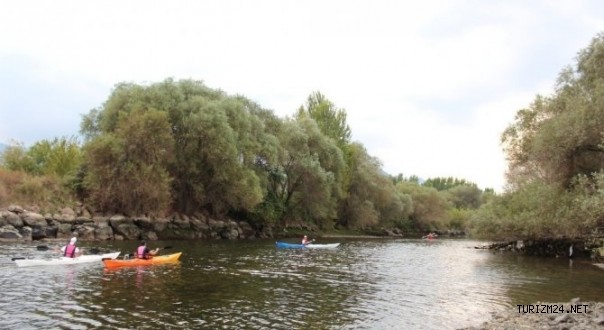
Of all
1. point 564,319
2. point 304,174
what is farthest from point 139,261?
point 304,174

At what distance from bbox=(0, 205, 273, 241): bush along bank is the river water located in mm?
8921

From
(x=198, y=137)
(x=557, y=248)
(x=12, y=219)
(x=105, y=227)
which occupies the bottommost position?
(x=105, y=227)

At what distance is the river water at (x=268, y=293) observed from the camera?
1515 centimetres

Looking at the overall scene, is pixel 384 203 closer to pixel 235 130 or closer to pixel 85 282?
pixel 235 130

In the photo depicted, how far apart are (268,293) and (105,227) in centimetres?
3144

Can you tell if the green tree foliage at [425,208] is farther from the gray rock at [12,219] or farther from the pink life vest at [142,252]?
the pink life vest at [142,252]

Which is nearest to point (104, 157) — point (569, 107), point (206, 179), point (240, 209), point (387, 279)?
point (206, 179)

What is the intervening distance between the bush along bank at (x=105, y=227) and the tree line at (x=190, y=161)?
1.80m

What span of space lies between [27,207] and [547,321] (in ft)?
145

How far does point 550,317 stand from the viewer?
1576 cm

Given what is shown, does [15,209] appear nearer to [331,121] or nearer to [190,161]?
[190,161]

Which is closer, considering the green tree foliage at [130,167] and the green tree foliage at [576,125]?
the green tree foliage at [576,125]

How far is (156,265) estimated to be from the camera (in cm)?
2858

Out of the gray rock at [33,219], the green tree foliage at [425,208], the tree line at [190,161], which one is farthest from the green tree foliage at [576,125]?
the green tree foliage at [425,208]
